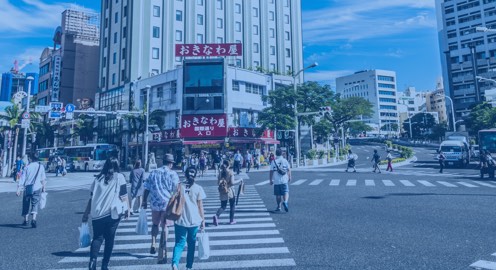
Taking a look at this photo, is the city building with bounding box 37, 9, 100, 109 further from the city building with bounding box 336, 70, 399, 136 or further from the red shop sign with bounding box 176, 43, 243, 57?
the city building with bounding box 336, 70, 399, 136

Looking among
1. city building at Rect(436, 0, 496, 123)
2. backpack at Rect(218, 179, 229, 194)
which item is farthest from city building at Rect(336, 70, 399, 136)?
backpack at Rect(218, 179, 229, 194)

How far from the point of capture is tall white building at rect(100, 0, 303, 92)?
45.9 m

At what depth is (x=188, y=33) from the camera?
4931 cm

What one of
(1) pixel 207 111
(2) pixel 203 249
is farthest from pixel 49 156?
(2) pixel 203 249

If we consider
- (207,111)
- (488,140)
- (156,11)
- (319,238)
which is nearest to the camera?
(319,238)

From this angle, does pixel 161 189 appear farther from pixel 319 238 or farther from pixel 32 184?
pixel 32 184

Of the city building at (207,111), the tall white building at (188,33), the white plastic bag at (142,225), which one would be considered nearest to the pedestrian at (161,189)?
the white plastic bag at (142,225)

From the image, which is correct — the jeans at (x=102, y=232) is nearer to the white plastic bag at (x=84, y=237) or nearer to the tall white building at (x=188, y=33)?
the white plastic bag at (x=84, y=237)

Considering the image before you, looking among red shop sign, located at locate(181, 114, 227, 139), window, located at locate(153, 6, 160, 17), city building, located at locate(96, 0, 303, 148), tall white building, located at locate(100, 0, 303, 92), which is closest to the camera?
red shop sign, located at locate(181, 114, 227, 139)

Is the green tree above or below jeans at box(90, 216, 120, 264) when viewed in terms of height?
above

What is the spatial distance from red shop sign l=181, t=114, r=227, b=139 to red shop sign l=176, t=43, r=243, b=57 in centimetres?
784

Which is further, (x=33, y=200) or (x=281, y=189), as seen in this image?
(x=281, y=189)

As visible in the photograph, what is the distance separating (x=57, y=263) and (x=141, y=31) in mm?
45414

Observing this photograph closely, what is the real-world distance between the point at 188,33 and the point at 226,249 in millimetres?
47494
